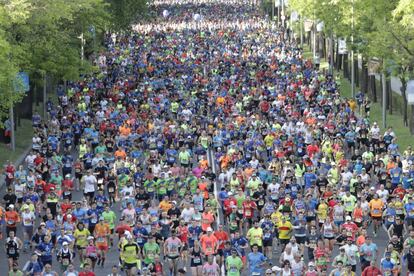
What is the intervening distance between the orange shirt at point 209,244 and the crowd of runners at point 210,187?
0.08ft

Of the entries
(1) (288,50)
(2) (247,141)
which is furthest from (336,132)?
(1) (288,50)

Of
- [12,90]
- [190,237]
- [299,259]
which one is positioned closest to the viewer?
[299,259]

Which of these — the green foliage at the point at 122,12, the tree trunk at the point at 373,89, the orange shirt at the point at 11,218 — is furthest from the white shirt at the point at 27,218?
the green foliage at the point at 122,12

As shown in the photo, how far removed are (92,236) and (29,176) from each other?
655 centimetres

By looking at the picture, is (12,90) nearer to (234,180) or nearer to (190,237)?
(234,180)

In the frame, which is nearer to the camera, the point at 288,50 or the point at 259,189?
the point at 259,189

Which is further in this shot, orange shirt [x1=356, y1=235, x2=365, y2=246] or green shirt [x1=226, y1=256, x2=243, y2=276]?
orange shirt [x1=356, y1=235, x2=365, y2=246]

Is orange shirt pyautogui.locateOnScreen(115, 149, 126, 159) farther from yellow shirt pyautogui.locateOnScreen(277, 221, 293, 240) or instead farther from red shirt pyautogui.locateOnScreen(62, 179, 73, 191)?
yellow shirt pyautogui.locateOnScreen(277, 221, 293, 240)

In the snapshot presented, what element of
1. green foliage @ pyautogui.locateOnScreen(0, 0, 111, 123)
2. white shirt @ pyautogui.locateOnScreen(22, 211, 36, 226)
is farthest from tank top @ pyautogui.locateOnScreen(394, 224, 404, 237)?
green foliage @ pyautogui.locateOnScreen(0, 0, 111, 123)

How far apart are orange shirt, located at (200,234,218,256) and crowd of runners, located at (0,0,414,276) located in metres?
0.02

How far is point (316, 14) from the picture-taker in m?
68.2

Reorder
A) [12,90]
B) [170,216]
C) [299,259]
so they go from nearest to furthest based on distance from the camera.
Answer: [299,259] < [170,216] < [12,90]

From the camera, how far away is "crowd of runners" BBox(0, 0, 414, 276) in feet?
85.4

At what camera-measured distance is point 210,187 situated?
111ft
